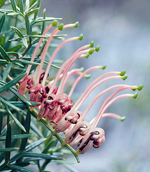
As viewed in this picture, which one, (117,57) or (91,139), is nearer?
(91,139)

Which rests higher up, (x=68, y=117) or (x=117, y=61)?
(x=68, y=117)

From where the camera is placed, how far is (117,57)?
1.75 m

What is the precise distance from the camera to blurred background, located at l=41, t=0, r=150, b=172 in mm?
1522

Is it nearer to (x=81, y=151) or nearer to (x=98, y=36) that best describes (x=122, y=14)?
(x=98, y=36)

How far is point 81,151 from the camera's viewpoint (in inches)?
11.1

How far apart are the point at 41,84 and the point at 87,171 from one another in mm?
1128

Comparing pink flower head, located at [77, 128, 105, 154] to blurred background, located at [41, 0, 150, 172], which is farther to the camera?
blurred background, located at [41, 0, 150, 172]

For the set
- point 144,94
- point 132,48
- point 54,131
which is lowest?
point 144,94

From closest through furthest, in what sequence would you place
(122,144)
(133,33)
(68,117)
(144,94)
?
1. (68,117)
2. (144,94)
3. (122,144)
4. (133,33)

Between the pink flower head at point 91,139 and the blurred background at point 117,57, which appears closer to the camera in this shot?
the pink flower head at point 91,139

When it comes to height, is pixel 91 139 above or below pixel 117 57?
above

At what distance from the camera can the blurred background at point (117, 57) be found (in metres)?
1.52

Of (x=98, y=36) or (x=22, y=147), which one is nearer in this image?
(x=22, y=147)

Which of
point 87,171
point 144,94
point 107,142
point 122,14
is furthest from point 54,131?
point 122,14
